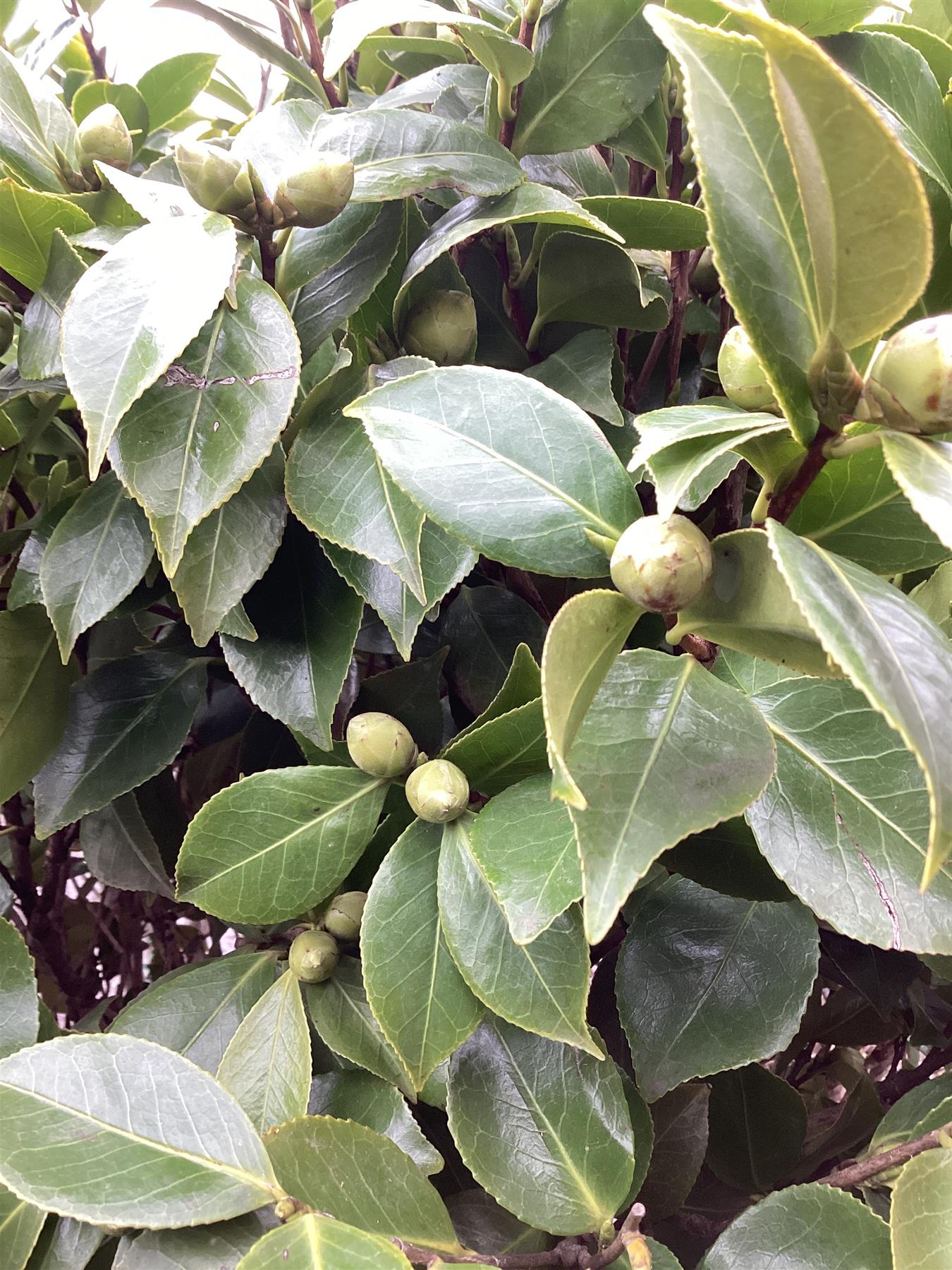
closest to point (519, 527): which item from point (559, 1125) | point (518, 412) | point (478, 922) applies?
point (518, 412)

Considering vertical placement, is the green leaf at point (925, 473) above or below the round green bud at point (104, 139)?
below

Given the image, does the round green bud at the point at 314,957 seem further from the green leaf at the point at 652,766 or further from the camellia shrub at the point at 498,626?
the green leaf at the point at 652,766

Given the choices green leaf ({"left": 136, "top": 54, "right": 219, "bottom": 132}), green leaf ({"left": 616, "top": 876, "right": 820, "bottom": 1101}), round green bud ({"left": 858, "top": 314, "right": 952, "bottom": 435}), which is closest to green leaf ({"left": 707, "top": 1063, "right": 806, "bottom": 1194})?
green leaf ({"left": 616, "top": 876, "right": 820, "bottom": 1101})

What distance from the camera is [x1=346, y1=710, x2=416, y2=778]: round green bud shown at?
464 millimetres

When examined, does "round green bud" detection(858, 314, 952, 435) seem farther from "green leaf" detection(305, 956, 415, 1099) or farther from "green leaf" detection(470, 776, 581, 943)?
"green leaf" detection(305, 956, 415, 1099)

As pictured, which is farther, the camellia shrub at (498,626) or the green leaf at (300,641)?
the green leaf at (300,641)

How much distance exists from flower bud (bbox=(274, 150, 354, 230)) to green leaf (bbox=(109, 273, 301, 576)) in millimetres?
45

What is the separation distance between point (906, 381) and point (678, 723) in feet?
0.46

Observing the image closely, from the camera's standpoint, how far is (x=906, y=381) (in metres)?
0.27

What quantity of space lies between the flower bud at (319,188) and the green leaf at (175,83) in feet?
1.36

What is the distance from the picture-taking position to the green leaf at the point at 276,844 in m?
0.47

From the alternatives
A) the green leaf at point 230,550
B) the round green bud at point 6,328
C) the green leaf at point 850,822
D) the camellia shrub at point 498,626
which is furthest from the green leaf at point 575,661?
the round green bud at point 6,328

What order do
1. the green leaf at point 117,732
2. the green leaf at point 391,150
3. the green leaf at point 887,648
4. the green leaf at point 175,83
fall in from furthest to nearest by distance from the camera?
the green leaf at point 175,83, the green leaf at point 117,732, the green leaf at point 391,150, the green leaf at point 887,648

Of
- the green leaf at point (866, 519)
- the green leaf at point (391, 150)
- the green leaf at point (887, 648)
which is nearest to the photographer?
the green leaf at point (887, 648)
